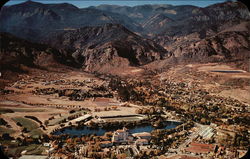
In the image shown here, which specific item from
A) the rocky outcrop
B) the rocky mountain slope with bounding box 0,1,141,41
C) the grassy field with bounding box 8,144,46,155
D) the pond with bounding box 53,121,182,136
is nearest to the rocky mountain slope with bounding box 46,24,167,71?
the rocky outcrop

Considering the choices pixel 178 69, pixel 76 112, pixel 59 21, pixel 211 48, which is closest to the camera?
pixel 76 112

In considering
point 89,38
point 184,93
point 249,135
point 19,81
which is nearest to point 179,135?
point 249,135

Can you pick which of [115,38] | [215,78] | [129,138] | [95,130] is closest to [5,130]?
[95,130]

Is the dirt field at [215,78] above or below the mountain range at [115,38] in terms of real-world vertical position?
below

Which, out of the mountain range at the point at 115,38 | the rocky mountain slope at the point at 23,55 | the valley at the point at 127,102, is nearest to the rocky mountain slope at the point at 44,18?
the mountain range at the point at 115,38

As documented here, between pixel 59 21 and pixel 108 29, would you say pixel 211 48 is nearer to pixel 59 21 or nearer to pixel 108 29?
pixel 108 29

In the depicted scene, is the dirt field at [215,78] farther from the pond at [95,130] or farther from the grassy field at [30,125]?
the grassy field at [30,125]
